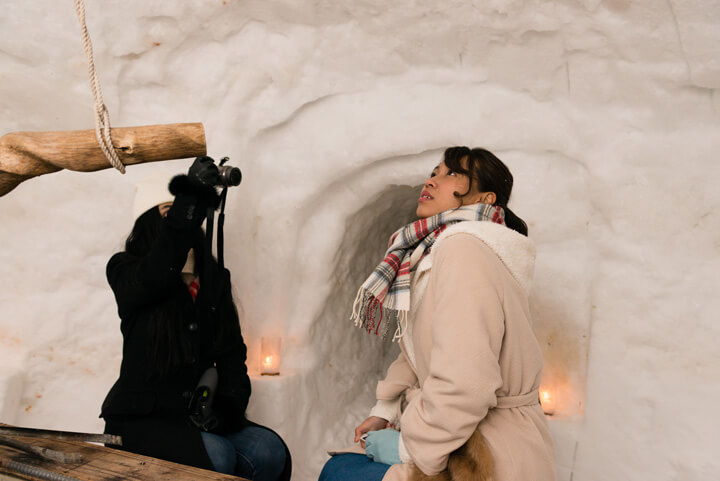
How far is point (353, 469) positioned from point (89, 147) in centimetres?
107

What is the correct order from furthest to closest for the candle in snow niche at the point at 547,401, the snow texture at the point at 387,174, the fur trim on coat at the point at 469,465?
the candle in snow niche at the point at 547,401
the snow texture at the point at 387,174
the fur trim on coat at the point at 469,465

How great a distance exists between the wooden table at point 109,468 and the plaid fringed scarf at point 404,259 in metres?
0.54

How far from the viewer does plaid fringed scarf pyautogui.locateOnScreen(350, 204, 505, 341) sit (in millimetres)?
1414

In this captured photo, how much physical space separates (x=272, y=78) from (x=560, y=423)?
6.12ft

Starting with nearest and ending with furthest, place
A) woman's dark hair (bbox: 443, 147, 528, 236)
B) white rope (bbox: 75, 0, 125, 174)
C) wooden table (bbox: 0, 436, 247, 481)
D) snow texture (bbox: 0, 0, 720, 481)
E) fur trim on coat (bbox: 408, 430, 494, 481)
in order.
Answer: fur trim on coat (bbox: 408, 430, 494, 481) < wooden table (bbox: 0, 436, 247, 481) < white rope (bbox: 75, 0, 125, 174) < woman's dark hair (bbox: 443, 147, 528, 236) < snow texture (bbox: 0, 0, 720, 481)

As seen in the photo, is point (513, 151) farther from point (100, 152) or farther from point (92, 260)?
point (92, 260)

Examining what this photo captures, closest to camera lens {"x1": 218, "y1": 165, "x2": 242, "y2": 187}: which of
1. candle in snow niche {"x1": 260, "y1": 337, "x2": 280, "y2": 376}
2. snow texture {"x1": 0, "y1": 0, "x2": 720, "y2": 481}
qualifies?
snow texture {"x1": 0, "y1": 0, "x2": 720, "y2": 481}

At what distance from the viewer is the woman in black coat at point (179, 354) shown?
63.6 inches

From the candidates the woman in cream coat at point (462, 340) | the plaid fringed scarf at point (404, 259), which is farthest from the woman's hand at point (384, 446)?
the plaid fringed scarf at point (404, 259)

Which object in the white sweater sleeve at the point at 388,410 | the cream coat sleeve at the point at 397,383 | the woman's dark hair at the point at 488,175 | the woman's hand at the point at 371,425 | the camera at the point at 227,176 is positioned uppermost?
the camera at the point at 227,176

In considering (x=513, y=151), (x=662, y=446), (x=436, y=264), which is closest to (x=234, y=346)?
(x=436, y=264)

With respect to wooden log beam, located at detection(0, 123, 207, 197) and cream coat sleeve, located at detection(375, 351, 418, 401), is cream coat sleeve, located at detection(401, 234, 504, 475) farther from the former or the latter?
wooden log beam, located at detection(0, 123, 207, 197)

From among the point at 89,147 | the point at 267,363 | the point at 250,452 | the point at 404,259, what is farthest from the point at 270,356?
the point at 89,147

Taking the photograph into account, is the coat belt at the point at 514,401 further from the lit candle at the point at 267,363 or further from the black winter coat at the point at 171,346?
the lit candle at the point at 267,363
